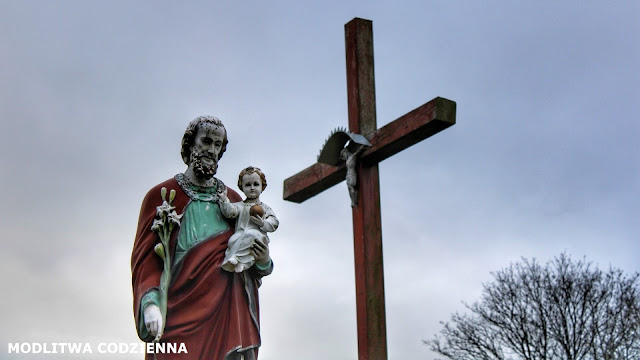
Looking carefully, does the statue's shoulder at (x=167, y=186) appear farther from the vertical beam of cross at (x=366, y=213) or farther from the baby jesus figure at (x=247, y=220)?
the vertical beam of cross at (x=366, y=213)

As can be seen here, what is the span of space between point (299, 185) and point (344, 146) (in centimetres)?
73

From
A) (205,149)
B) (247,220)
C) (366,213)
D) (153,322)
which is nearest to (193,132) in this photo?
(205,149)

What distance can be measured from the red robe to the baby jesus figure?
95mm

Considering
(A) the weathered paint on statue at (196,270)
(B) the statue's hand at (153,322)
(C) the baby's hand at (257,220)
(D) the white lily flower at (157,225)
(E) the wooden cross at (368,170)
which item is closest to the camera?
(B) the statue's hand at (153,322)

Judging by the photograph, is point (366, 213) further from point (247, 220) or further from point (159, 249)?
point (159, 249)

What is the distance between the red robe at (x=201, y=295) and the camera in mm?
5832

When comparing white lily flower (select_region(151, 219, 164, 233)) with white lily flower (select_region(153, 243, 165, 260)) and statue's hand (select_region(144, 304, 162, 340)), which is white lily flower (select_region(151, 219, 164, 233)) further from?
statue's hand (select_region(144, 304, 162, 340))

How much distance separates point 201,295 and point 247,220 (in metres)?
0.53

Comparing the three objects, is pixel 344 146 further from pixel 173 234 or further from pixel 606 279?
pixel 606 279

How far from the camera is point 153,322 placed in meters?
5.66

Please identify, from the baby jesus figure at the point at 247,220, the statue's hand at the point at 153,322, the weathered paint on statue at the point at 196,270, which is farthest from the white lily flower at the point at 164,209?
the statue's hand at the point at 153,322

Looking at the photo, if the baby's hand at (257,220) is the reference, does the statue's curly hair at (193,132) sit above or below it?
above

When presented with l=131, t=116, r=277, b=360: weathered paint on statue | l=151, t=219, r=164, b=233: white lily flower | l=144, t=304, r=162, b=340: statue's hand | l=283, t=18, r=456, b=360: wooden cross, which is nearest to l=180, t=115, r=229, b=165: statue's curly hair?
l=131, t=116, r=277, b=360: weathered paint on statue

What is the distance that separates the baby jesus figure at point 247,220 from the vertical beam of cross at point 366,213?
2.98 metres
